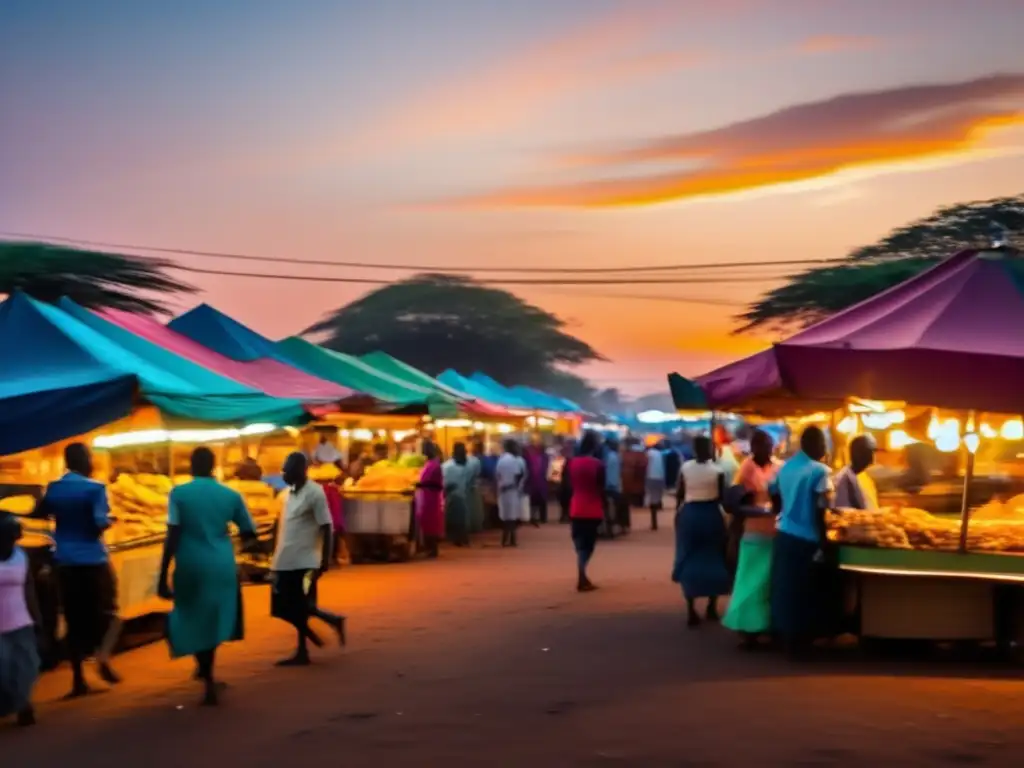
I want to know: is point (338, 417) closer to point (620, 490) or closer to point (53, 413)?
point (620, 490)

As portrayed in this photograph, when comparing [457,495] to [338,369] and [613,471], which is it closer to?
[338,369]

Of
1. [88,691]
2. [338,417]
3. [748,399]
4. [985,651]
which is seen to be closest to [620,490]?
[338,417]

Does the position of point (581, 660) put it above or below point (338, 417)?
below

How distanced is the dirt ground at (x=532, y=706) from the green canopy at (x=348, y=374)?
10085 mm

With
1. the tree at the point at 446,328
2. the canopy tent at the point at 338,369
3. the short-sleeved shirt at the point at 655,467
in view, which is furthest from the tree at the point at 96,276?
the tree at the point at 446,328

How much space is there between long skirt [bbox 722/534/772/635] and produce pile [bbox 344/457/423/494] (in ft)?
29.3

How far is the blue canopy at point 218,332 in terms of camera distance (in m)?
19.0

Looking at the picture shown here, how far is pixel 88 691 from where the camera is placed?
9.30 meters

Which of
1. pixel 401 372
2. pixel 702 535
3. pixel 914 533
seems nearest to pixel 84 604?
pixel 702 535

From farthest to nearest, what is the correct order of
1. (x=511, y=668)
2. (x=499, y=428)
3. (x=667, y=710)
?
(x=499, y=428), (x=511, y=668), (x=667, y=710)

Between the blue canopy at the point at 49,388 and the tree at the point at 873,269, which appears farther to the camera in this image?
the tree at the point at 873,269

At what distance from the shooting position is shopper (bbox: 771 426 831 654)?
10102 mm

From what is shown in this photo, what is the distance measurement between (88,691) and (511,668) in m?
3.12

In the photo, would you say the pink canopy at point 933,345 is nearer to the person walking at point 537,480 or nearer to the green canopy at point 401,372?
the green canopy at point 401,372
